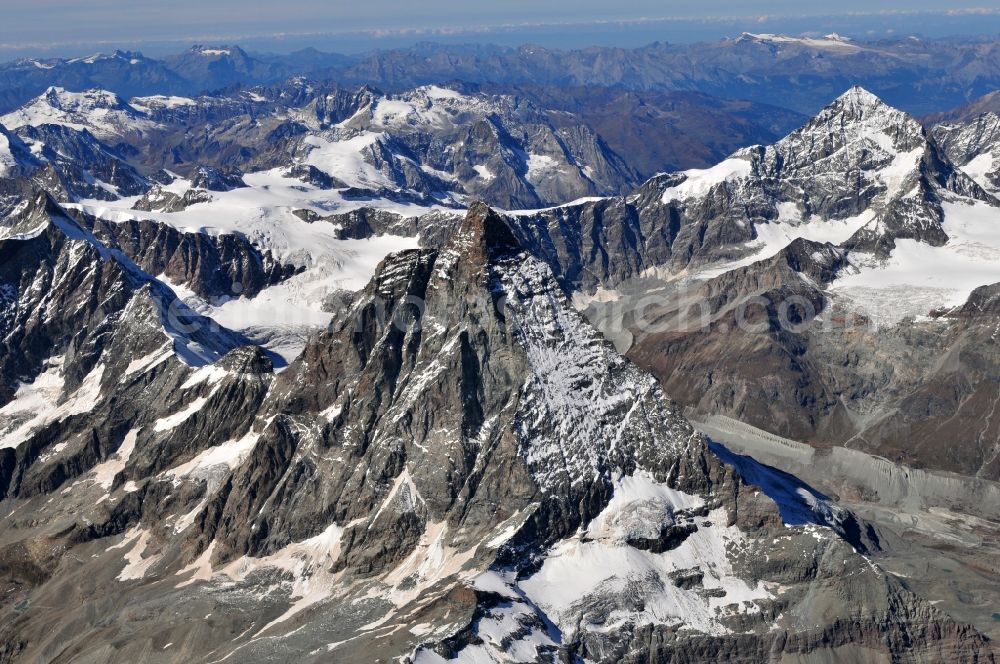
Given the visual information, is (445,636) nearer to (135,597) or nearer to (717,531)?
(717,531)

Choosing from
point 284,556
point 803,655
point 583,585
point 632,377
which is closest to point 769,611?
point 803,655

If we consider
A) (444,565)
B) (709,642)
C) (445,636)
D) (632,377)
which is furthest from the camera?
(632,377)

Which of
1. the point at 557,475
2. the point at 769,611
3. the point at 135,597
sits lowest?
the point at 135,597

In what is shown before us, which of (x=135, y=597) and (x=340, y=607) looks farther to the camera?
(x=135, y=597)

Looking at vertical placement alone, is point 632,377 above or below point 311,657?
above

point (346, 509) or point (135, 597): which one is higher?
A: point (346, 509)

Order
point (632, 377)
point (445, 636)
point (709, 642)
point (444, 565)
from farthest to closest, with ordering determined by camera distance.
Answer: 1. point (632, 377)
2. point (444, 565)
3. point (709, 642)
4. point (445, 636)

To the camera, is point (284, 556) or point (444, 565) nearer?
point (444, 565)

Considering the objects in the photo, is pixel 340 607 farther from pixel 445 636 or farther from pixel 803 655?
pixel 803 655

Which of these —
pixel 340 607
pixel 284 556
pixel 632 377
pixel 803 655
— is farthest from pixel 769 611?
pixel 284 556
